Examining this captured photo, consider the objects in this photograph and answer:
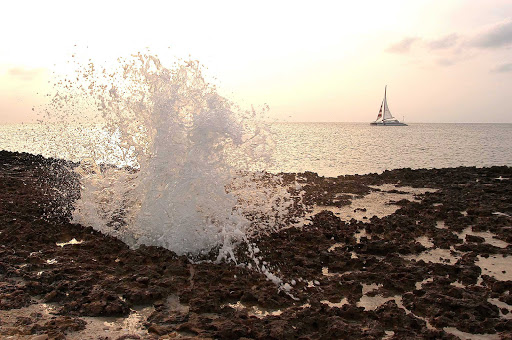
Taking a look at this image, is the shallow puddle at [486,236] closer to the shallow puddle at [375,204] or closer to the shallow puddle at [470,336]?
the shallow puddle at [375,204]

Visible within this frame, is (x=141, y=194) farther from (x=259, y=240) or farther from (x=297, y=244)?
(x=297, y=244)

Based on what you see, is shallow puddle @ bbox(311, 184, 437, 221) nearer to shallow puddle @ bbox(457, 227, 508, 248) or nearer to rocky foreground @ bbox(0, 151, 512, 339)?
rocky foreground @ bbox(0, 151, 512, 339)

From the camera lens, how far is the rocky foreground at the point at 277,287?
442cm

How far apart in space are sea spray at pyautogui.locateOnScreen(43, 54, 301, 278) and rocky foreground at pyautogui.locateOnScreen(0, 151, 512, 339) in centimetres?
52

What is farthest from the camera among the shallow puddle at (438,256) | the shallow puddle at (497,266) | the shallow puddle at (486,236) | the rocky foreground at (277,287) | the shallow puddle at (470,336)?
the shallow puddle at (486,236)

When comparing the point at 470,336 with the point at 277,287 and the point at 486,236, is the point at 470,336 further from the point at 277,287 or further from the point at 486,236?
the point at 486,236

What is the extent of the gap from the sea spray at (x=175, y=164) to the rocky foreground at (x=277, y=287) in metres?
0.52

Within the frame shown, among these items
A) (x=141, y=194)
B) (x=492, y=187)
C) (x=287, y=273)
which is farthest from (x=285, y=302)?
(x=492, y=187)

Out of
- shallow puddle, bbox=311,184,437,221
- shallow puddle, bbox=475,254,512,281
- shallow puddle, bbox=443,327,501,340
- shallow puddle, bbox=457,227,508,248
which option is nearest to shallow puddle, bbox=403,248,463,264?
shallow puddle, bbox=475,254,512,281

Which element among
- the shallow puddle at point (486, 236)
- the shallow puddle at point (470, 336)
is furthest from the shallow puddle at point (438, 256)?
the shallow puddle at point (470, 336)

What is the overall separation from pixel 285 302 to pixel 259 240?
2742mm

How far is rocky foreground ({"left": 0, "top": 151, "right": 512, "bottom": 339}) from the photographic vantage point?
4.42 m

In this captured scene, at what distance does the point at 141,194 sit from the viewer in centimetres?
823

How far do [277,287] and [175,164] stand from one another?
135 inches
